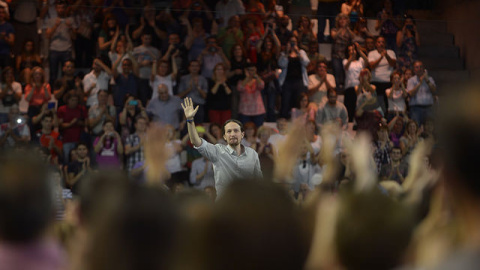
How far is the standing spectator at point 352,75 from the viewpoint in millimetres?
10148

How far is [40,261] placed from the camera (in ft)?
5.85

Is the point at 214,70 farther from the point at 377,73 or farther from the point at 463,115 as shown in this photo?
the point at 463,115

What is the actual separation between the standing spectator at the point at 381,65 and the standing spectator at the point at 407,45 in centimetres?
28

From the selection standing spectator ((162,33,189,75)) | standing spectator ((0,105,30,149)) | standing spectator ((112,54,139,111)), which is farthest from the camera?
standing spectator ((162,33,189,75))

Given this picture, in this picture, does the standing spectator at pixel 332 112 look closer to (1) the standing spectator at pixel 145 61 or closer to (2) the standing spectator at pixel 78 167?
(1) the standing spectator at pixel 145 61

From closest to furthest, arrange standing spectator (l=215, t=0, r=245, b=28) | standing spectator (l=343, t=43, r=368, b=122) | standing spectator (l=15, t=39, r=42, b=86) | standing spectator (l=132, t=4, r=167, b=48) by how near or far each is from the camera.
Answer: standing spectator (l=15, t=39, r=42, b=86) → standing spectator (l=132, t=4, r=167, b=48) → standing spectator (l=343, t=43, r=368, b=122) → standing spectator (l=215, t=0, r=245, b=28)

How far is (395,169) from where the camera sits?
7.99 metres

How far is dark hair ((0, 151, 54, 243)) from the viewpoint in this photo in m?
1.75

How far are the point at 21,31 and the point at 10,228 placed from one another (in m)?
9.17

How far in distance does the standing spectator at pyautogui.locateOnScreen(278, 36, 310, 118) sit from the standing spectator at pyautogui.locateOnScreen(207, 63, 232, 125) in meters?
0.85

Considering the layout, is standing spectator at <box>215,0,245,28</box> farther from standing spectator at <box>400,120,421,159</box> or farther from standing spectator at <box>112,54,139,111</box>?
standing spectator at <box>400,120,421,159</box>

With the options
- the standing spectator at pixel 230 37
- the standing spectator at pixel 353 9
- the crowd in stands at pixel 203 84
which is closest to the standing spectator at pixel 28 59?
the crowd in stands at pixel 203 84

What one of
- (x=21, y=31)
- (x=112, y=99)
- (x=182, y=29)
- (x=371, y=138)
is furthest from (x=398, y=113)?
(x=21, y=31)

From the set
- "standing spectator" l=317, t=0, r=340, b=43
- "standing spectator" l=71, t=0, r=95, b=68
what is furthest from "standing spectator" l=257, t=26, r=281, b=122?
"standing spectator" l=71, t=0, r=95, b=68
